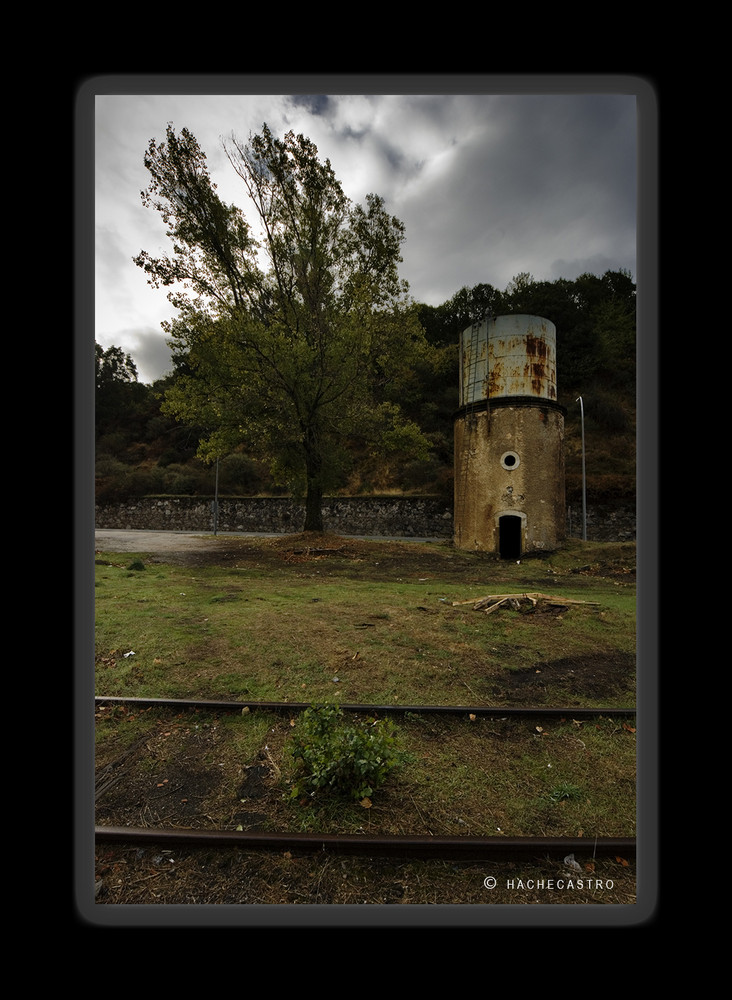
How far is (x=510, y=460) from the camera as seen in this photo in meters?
10.7

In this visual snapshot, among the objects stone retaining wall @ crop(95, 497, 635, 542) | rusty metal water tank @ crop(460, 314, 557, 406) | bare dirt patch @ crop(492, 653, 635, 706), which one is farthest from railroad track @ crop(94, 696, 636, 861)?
stone retaining wall @ crop(95, 497, 635, 542)

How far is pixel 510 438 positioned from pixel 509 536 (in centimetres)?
277

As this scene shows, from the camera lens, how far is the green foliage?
6.23 feet

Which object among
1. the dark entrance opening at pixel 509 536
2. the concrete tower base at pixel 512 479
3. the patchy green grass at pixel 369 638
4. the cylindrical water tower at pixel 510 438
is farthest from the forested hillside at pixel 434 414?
the dark entrance opening at pixel 509 536

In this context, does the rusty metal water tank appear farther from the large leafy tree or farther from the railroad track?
the railroad track

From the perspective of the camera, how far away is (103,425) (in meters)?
1.93

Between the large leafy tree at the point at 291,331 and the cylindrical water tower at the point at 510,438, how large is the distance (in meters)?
2.08

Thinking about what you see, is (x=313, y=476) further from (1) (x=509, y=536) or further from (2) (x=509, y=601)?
(2) (x=509, y=601)

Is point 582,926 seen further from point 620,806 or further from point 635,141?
point 635,141

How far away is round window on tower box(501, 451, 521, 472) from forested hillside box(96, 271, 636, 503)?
1.48 m

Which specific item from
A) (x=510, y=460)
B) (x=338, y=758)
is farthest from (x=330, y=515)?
(x=338, y=758)

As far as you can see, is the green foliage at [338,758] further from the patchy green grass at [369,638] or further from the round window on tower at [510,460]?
the round window on tower at [510,460]

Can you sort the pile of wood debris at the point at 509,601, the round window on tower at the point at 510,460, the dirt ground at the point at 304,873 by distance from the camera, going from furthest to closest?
the round window on tower at the point at 510,460
the pile of wood debris at the point at 509,601
the dirt ground at the point at 304,873

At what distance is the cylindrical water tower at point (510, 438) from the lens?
33.1ft
